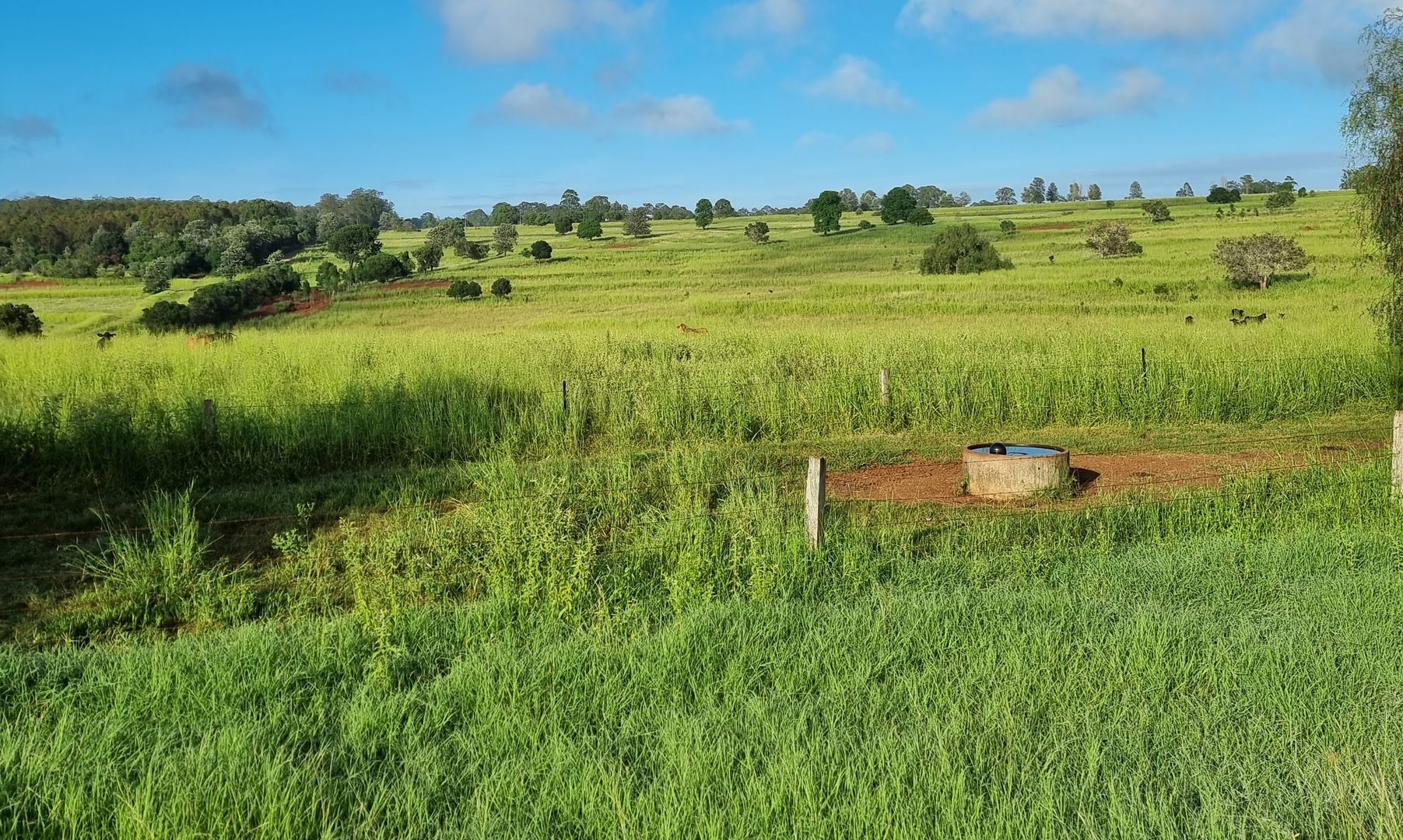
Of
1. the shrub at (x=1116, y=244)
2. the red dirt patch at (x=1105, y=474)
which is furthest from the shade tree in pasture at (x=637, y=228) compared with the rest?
the red dirt patch at (x=1105, y=474)

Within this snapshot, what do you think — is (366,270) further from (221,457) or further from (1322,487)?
(1322,487)

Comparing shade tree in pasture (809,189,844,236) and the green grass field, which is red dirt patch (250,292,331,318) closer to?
the green grass field

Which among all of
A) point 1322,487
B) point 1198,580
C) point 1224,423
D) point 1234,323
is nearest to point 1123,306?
point 1234,323

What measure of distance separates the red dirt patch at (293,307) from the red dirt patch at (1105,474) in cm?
3537

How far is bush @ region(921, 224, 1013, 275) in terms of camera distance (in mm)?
49688

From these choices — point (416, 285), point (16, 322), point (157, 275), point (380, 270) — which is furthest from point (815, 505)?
point (157, 275)

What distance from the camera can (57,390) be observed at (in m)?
13.4

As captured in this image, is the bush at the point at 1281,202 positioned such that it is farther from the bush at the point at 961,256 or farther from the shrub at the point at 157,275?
the shrub at the point at 157,275

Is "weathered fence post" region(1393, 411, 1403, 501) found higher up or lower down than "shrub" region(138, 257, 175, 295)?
lower down

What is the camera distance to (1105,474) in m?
11.2

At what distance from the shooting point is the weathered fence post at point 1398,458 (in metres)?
8.05

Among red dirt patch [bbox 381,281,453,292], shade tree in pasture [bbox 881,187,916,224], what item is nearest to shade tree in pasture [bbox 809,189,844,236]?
shade tree in pasture [bbox 881,187,916,224]

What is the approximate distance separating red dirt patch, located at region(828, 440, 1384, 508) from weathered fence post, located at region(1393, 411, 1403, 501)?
1.09 meters

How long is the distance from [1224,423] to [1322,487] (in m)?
6.44
